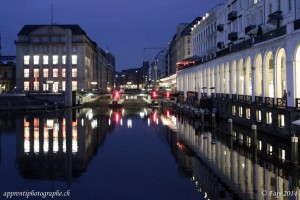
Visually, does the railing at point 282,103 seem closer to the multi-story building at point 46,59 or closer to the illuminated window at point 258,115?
the illuminated window at point 258,115

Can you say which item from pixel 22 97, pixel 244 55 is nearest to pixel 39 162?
pixel 244 55

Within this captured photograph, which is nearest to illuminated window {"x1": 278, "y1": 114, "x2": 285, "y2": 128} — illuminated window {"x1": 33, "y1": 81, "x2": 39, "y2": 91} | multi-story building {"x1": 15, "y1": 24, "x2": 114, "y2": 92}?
multi-story building {"x1": 15, "y1": 24, "x2": 114, "y2": 92}

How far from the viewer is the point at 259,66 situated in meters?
54.1

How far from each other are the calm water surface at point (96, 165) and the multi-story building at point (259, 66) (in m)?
10.9

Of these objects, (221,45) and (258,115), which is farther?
(221,45)

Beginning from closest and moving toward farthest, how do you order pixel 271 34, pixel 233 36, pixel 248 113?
pixel 271 34, pixel 248 113, pixel 233 36

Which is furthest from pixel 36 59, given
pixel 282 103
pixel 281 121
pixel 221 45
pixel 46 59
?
pixel 281 121

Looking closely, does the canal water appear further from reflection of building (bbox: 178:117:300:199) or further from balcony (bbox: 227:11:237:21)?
balcony (bbox: 227:11:237:21)

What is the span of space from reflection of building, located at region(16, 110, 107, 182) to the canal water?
71 mm

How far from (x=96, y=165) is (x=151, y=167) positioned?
4.25 m

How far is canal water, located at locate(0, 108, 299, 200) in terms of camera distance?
2320 cm

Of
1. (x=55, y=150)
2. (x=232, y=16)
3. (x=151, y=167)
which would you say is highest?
(x=232, y=16)

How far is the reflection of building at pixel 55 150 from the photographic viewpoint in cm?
2953

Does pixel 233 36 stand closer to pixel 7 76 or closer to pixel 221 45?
pixel 221 45
